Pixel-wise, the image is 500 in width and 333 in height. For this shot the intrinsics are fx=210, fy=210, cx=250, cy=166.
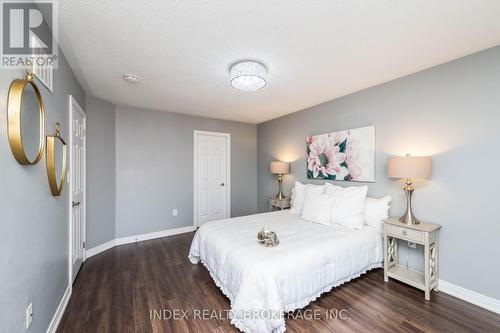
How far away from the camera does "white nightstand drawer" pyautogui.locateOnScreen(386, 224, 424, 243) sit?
2111 mm

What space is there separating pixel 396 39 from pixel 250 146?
3608 millimetres

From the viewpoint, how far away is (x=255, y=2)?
1.38 meters

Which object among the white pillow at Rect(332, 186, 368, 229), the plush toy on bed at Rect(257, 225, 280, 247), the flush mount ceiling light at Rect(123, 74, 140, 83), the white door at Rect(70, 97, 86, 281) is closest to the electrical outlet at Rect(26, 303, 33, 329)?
the white door at Rect(70, 97, 86, 281)

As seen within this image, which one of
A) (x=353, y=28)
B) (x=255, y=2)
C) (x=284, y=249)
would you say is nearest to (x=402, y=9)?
(x=353, y=28)

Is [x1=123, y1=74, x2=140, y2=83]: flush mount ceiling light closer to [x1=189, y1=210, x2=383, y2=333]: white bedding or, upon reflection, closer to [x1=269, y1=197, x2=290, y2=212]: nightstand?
[x1=189, y1=210, x2=383, y2=333]: white bedding

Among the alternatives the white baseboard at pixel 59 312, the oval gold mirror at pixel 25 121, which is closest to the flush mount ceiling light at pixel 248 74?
the oval gold mirror at pixel 25 121

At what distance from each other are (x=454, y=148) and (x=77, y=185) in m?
4.25

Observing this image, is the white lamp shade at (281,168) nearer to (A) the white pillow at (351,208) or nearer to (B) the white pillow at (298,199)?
(B) the white pillow at (298,199)

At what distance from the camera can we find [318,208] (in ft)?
9.39

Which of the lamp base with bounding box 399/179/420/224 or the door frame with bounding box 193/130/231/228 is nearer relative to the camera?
the lamp base with bounding box 399/179/420/224

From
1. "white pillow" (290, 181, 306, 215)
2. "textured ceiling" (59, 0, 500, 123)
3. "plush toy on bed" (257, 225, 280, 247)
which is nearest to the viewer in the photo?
"textured ceiling" (59, 0, 500, 123)

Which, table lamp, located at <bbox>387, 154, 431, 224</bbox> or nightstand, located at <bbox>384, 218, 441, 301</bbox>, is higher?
table lamp, located at <bbox>387, 154, 431, 224</bbox>

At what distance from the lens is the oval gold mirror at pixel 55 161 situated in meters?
1.59

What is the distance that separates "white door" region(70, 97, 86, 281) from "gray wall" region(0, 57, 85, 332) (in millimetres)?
262
